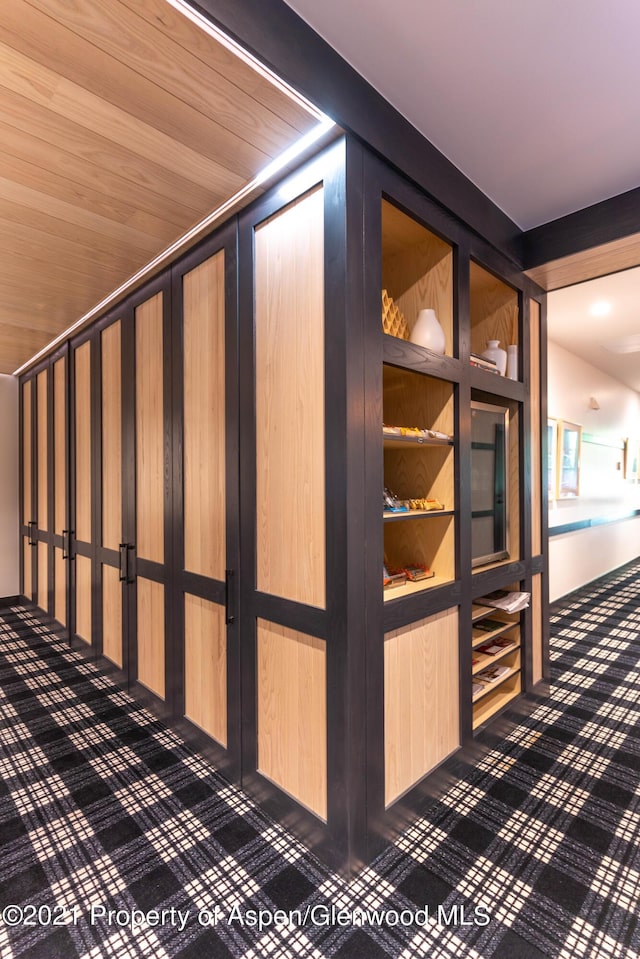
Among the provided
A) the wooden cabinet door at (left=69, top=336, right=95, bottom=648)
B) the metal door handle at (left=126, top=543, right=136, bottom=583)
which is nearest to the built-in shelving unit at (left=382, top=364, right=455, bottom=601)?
the metal door handle at (left=126, top=543, right=136, bottom=583)

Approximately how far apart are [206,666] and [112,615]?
50.8 inches

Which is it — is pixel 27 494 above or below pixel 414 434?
below

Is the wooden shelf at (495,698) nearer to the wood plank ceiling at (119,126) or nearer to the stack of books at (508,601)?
the stack of books at (508,601)

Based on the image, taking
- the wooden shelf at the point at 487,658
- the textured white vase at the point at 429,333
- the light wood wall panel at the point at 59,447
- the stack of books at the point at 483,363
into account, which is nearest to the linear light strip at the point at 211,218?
the light wood wall panel at the point at 59,447

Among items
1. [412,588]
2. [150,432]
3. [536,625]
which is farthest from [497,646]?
[150,432]

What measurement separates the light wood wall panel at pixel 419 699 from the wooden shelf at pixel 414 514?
43 cm

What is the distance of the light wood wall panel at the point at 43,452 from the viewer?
4.37m

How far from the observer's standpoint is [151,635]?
2736mm

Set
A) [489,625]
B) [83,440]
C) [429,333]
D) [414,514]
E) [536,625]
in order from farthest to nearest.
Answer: [83,440], [536,625], [489,625], [429,333], [414,514]

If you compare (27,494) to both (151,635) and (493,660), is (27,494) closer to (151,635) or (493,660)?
(151,635)

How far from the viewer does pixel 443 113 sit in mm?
1678

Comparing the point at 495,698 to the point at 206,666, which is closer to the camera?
the point at 206,666

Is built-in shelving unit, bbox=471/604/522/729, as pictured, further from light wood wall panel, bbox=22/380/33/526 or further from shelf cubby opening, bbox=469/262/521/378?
light wood wall panel, bbox=22/380/33/526

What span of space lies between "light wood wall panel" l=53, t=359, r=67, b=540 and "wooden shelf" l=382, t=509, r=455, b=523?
3229mm
